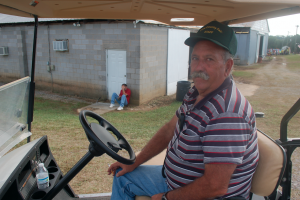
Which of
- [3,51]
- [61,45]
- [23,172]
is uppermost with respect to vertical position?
[61,45]

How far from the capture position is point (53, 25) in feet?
32.9

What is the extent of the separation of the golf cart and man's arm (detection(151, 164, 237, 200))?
385 mm

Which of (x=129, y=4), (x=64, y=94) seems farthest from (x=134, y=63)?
(x=129, y=4)

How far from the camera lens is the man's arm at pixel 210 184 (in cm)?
146

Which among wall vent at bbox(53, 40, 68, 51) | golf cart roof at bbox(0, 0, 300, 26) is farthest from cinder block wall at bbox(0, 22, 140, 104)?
golf cart roof at bbox(0, 0, 300, 26)

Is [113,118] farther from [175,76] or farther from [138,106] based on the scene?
[175,76]

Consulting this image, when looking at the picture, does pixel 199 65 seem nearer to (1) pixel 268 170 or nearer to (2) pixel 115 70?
(1) pixel 268 170

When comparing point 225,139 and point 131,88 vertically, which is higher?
point 225,139

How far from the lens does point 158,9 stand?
2182mm

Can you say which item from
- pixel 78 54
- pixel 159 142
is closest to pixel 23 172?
pixel 159 142

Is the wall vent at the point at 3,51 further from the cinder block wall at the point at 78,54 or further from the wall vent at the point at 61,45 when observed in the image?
the wall vent at the point at 61,45

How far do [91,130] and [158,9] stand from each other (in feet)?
3.91

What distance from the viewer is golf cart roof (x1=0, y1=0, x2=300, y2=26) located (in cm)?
161

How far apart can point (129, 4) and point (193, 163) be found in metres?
1.33
